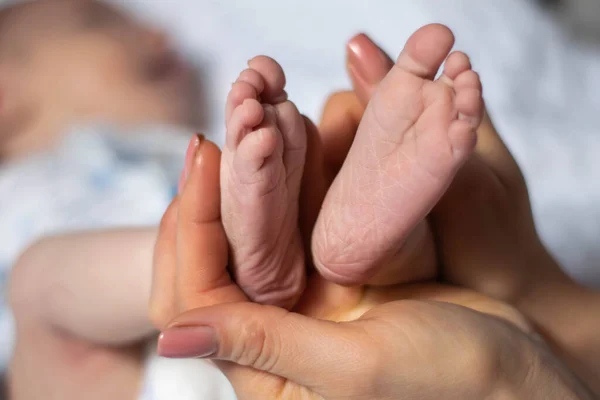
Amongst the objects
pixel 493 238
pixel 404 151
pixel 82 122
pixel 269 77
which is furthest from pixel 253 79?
pixel 82 122

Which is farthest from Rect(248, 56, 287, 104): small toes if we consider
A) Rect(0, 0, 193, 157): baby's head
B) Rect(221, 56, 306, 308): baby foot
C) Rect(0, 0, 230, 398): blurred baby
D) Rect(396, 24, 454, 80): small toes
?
Rect(0, 0, 193, 157): baby's head

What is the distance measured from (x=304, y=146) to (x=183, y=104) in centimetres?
89

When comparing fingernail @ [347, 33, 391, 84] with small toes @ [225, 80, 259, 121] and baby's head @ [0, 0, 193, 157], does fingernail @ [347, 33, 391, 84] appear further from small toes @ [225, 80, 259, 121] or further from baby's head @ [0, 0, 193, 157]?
baby's head @ [0, 0, 193, 157]

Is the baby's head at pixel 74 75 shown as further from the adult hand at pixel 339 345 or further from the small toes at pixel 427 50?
the small toes at pixel 427 50

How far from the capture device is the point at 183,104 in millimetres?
1428

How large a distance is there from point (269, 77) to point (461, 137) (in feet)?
0.60

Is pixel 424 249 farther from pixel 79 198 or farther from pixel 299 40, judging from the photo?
pixel 299 40

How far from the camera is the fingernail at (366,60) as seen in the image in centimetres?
69

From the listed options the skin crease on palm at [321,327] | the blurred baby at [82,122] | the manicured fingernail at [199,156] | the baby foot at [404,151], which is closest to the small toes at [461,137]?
the baby foot at [404,151]

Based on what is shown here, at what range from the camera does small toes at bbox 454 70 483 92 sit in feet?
1.60

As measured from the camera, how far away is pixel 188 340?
504mm

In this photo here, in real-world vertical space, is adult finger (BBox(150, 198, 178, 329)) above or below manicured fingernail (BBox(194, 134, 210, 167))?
below

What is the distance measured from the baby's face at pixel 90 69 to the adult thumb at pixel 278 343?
92 cm

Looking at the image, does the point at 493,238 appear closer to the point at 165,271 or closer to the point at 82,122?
the point at 165,271
